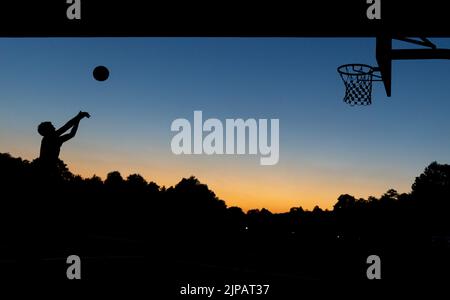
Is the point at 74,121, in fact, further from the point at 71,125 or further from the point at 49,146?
the point at 49,146

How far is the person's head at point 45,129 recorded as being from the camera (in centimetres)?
668

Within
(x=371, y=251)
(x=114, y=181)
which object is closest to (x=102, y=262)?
(x=371, y=251)

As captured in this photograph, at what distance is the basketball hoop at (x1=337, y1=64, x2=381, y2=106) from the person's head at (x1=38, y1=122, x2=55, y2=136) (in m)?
5.21

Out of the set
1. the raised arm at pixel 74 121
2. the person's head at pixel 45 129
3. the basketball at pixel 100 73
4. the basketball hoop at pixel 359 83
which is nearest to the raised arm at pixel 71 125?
the raised arm at pixel 74 121

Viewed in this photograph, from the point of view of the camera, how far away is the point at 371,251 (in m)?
9.42

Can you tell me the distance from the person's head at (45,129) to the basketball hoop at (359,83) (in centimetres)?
521

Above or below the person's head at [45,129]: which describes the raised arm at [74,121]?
above

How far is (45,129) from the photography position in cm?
671

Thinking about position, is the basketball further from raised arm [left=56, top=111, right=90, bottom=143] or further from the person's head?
the person's head

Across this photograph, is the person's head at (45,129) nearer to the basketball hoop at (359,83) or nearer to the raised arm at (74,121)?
the raised arm at (74,121)

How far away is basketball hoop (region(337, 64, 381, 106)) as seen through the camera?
863 cm

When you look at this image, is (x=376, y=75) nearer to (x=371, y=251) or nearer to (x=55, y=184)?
(x=371, y=251)
